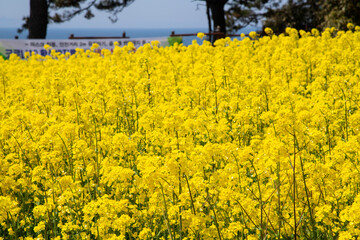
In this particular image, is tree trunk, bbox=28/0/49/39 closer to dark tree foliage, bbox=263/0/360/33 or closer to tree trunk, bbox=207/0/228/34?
tree trunk, bbox=207/0/228/34

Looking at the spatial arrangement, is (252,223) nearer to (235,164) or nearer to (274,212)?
(274,212)

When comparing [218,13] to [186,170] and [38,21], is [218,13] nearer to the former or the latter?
[38,21]

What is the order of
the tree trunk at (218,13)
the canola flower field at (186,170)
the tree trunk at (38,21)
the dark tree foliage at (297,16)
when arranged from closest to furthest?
the canola flower field at (186,170)
the tree trunk at (38,21)
the tree trunk at (218,13)
the dark tree foliage at (297,16)

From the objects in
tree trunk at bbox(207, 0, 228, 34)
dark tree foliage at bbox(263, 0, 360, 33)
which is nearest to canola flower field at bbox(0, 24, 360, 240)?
tree trunk at bbox(207, 0, 228, 34)

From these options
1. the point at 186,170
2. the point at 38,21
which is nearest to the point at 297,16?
the point at 38,21

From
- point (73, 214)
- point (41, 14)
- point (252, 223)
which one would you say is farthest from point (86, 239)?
point (41, 14)

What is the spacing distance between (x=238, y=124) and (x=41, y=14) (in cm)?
2077

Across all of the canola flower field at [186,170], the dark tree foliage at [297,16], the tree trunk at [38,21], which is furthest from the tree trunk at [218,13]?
the canola flower field at [186,170]

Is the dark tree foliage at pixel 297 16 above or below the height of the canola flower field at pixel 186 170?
above

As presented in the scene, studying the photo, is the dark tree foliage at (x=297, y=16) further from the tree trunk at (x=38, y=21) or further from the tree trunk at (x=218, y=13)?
the tree trunk at (x=38, y=21)

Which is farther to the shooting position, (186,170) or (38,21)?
(38,21)

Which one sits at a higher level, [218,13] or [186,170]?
[218,13]

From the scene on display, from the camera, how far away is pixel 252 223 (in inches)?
137

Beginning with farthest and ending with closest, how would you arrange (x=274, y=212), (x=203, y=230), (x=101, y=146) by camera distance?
(x=101, y=146)
(x=274, y=212)
(x=203, y=230)
